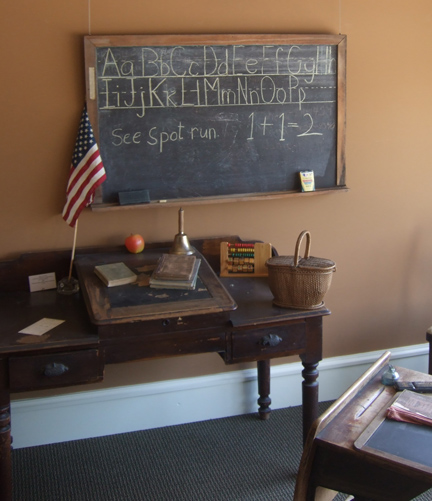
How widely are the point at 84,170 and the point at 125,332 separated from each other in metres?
0.80

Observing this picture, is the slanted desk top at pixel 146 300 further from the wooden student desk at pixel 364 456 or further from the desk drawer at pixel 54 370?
the wooden student desk at pixel 364 456

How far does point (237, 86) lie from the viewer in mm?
3102

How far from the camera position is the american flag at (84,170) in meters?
2.85

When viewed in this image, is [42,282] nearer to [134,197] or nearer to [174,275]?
[134,197]

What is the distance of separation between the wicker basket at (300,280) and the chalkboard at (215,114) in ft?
2.17

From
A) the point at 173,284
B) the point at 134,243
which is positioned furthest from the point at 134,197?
the point at 173,284

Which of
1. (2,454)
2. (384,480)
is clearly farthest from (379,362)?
(2,454)

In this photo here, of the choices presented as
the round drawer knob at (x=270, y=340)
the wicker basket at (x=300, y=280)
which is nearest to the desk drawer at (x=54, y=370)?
the round drawer knob at (x=270, y=340)

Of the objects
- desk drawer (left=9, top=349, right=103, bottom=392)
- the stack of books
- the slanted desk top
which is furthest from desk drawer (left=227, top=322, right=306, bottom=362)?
desk drawer (left=9, top=349, right=103, bottom=392)

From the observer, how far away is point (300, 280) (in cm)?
259

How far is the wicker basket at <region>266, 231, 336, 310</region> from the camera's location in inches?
102

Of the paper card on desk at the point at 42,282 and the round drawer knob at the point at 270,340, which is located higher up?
the paper card on desk at the point at 42,282

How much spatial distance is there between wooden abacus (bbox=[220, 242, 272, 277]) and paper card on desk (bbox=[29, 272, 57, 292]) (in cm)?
77

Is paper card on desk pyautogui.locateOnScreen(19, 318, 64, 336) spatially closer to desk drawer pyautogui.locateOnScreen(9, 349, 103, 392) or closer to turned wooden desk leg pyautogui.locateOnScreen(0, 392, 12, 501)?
desk drawer pyautogui.locateOnScreen(9, 349, 103, 392)
